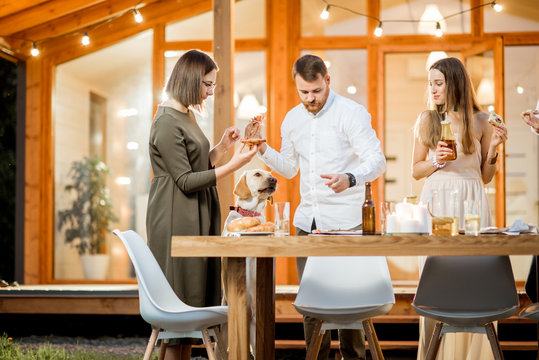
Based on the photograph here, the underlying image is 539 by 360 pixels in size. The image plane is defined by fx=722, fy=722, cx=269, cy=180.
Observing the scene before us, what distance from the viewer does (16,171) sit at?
758cm

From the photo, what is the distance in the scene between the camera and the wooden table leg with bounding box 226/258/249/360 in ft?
8.13

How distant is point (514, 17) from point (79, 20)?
439 cm

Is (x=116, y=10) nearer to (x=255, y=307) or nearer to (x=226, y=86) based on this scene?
(x=226, y=86)

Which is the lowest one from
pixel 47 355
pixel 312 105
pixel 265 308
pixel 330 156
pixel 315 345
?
pixel 47 355

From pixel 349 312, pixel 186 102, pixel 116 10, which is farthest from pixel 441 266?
pixel 116 10

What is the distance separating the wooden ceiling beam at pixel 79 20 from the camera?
7383 mm

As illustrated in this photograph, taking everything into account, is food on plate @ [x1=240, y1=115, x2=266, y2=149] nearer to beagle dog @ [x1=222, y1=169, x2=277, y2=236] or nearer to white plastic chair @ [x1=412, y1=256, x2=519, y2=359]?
beagle dog @ [x1=222, y1=169, x2=277, y2=236]

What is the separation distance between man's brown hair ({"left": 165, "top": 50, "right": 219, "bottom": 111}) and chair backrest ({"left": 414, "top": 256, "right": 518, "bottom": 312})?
1.29 meters

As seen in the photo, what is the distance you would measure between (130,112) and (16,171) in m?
1.35

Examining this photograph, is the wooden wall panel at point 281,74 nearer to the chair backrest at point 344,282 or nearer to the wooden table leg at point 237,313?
the chair backrest at point 344,282

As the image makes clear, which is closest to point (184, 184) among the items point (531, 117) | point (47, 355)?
point (531, 117)

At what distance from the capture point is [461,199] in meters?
3.40

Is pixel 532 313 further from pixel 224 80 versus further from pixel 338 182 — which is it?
pixel 224 80

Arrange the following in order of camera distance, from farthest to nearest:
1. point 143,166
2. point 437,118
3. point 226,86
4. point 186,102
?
1. point 143,166
2. point 226,86
3. point 437,118
4. point 186,102
